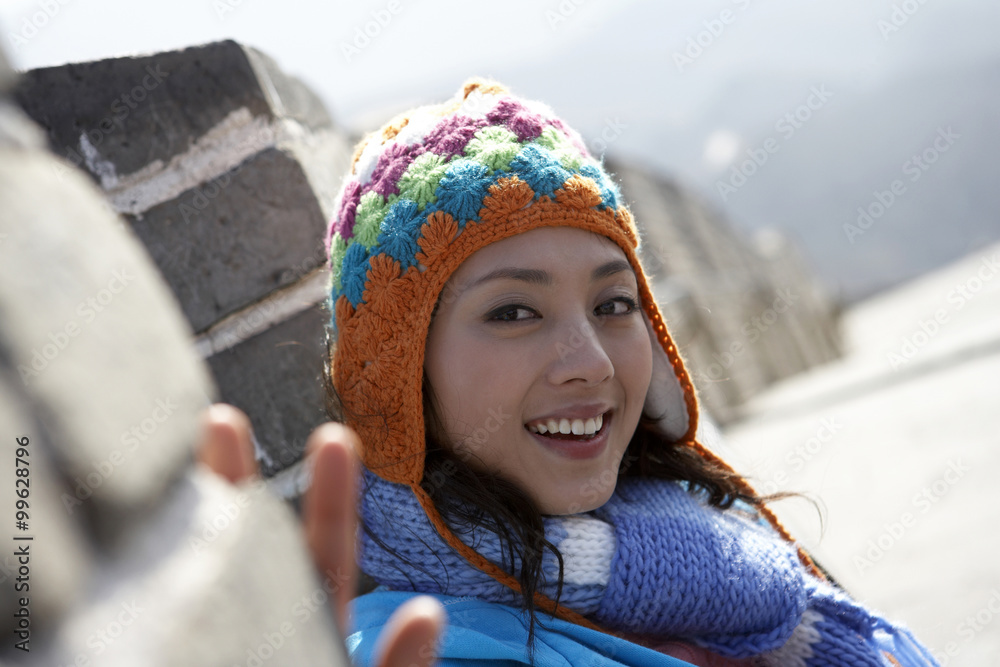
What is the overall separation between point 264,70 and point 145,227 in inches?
15.9

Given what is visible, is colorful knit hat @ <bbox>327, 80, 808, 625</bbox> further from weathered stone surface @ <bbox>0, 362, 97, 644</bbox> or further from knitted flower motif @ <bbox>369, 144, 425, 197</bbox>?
weathered stone surface @ <bbox>0, 362, 97, 644</bbox>

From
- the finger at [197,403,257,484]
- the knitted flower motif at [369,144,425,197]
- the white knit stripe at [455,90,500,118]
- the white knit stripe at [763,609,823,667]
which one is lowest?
the white knit stripe at [763,609,823,667]

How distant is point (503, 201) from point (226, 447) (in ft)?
3.00

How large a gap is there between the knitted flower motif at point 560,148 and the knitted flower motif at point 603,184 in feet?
0.07

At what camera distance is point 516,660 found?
1.15 meters

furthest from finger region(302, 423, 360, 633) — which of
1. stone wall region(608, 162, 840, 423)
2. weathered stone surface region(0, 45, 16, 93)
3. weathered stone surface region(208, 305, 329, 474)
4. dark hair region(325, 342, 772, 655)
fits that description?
stone wall region(608, 162, 840, 423)

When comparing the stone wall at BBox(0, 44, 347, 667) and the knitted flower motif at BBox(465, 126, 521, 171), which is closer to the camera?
the stone wall at BBox(0, 44, 347, 667)

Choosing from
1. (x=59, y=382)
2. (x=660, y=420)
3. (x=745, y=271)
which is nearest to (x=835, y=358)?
(x=745, y=271)

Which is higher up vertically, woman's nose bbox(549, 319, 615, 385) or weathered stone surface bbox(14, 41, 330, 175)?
weathered stone surface bbox(14, 41, 330, 175)

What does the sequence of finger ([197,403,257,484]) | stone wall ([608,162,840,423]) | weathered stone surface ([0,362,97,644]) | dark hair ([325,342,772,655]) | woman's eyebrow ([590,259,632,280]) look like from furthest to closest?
1. stone wall ([608,162,840,423])
2. woman's eyebrow ([590,259,632,280])
3. dark hair ([325,342,772,655])
4. finger ([197,403,257,484])
5. weathered stone surface ([0,362,97,644])

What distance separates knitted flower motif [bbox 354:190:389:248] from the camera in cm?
133

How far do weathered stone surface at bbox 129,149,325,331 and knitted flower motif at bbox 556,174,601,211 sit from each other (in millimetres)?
540

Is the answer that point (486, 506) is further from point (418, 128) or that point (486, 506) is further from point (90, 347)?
point (90, 347)

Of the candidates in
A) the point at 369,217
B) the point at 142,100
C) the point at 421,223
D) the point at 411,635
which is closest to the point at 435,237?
the point at 421,223
